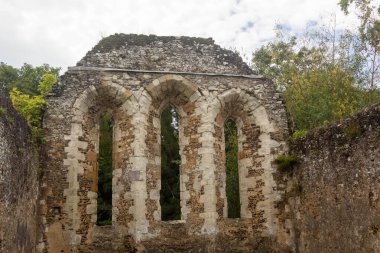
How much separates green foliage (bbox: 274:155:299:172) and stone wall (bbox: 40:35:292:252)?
0.21 metres

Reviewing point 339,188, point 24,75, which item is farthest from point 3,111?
point 24,75

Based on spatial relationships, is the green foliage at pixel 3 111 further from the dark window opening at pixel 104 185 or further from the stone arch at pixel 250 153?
the dark window opening at pixel 104 185

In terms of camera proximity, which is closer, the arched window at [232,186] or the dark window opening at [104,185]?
the dark window opening at [104,185]

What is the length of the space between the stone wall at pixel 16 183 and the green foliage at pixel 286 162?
19.4 feet

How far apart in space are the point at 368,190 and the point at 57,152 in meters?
7.01

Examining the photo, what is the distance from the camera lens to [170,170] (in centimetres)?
1852

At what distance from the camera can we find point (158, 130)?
1265cm

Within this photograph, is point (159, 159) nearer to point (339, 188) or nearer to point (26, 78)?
point (339, 188)

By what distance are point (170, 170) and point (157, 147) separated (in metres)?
6.23

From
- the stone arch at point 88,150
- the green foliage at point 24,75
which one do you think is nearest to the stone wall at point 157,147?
the stone arch at point 88,150

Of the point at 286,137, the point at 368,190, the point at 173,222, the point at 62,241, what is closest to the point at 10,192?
the point at 62,241

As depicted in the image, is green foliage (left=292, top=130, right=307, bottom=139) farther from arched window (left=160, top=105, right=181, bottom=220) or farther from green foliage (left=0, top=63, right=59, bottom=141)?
green foliage (left=0, top=63, right=59, bottom=141)

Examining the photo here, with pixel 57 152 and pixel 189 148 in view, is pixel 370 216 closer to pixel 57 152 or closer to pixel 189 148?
pixel 189 148

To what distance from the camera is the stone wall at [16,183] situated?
765 centimetres
